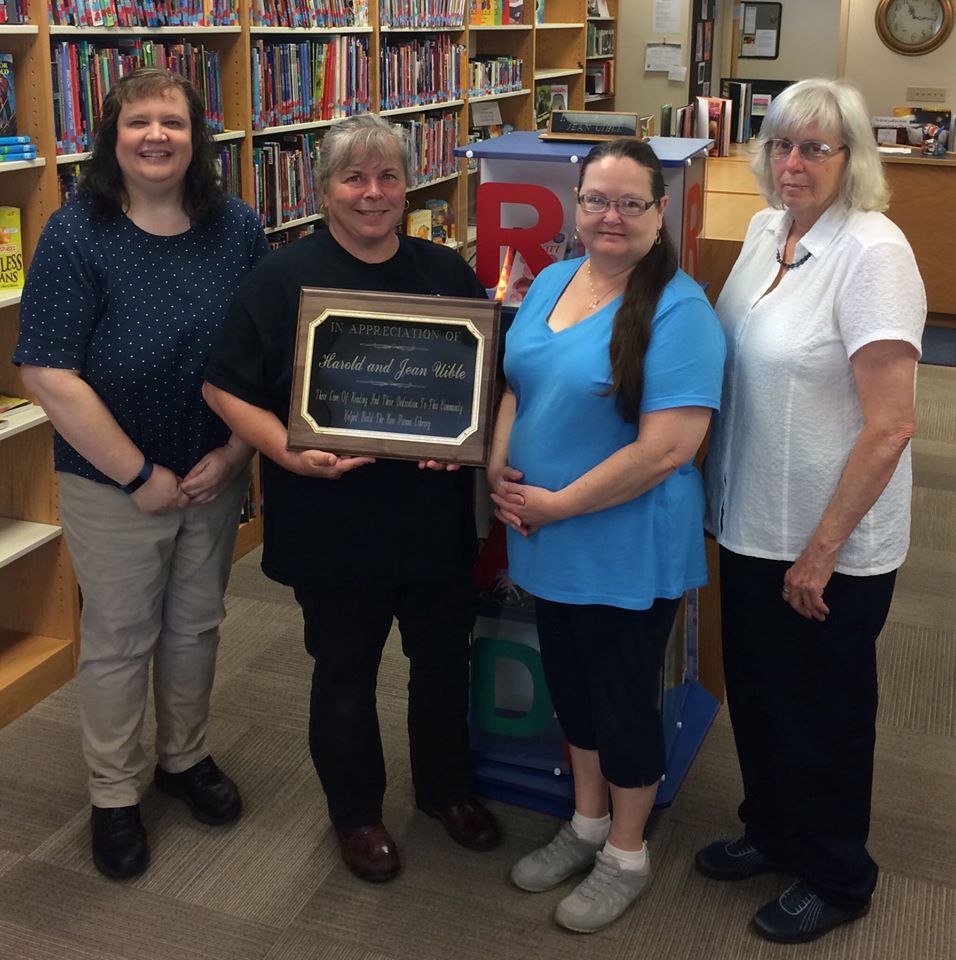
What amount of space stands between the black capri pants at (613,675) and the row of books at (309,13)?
2.60 m

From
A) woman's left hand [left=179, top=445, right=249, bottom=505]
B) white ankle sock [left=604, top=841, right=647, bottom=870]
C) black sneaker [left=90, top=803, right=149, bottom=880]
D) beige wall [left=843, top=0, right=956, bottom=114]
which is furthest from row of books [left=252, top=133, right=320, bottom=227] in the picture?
beige wall [left=843, top=0, right=956, bottom=114]

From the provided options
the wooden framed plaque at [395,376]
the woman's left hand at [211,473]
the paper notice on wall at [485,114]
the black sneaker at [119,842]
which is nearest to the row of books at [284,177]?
the paper notice on wall at [485,114]

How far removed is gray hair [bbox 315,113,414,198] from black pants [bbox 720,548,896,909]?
3.14 feet

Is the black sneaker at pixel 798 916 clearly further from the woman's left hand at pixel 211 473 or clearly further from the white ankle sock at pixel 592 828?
the woman's left hand at pixel 211 473

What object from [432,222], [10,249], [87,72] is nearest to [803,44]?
[432,222]

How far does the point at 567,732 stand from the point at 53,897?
1.10 metres

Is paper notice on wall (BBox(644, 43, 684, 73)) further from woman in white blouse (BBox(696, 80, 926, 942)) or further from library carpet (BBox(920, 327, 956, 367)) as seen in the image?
woman in white blouse (BBox(696, 80, 926, 942))

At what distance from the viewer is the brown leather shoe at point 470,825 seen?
99.8 inches

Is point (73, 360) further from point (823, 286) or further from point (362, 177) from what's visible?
point (823, 286)

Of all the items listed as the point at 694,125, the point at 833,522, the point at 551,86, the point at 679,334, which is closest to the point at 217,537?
the point at 679,334

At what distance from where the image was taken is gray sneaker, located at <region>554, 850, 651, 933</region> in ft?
7.47

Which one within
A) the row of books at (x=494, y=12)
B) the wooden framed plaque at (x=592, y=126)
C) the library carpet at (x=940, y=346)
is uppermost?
the row of books at (x=494, y=12)

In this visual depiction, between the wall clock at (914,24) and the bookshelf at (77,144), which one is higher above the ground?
the wall clock at (914,24)

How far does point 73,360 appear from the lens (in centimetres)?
216
